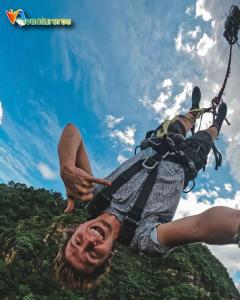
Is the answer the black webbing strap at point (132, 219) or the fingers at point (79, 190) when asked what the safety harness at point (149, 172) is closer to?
the black webbing strap at point (132, 219)

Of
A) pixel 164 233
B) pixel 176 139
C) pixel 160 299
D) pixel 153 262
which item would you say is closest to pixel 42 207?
pixel 153 262

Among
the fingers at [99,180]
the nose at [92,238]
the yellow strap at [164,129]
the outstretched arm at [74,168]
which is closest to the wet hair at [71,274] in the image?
the nose at [92,238]

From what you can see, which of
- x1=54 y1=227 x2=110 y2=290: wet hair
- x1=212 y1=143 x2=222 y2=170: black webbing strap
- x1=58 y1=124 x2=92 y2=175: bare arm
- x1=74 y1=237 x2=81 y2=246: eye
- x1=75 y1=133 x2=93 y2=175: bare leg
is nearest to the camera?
x1=58 y1=124 x2=92 y2=175: bare arm

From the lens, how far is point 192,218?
10.7ft

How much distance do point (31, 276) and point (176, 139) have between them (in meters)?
12.8

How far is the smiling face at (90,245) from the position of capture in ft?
14.1

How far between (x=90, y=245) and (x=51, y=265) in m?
14.0

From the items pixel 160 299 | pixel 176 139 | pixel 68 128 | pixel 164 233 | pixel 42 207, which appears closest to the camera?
pixel 164 233

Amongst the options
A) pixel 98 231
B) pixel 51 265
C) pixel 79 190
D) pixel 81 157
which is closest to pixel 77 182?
pixel 79 190

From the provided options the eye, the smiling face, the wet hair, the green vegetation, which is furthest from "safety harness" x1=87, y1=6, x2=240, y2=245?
the green vegetation

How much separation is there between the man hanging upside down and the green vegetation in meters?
11.1

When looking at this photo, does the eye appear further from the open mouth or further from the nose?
the open mouth

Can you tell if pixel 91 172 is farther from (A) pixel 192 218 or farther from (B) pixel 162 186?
(A) pixel 192 218

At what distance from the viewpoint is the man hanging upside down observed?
330cm
